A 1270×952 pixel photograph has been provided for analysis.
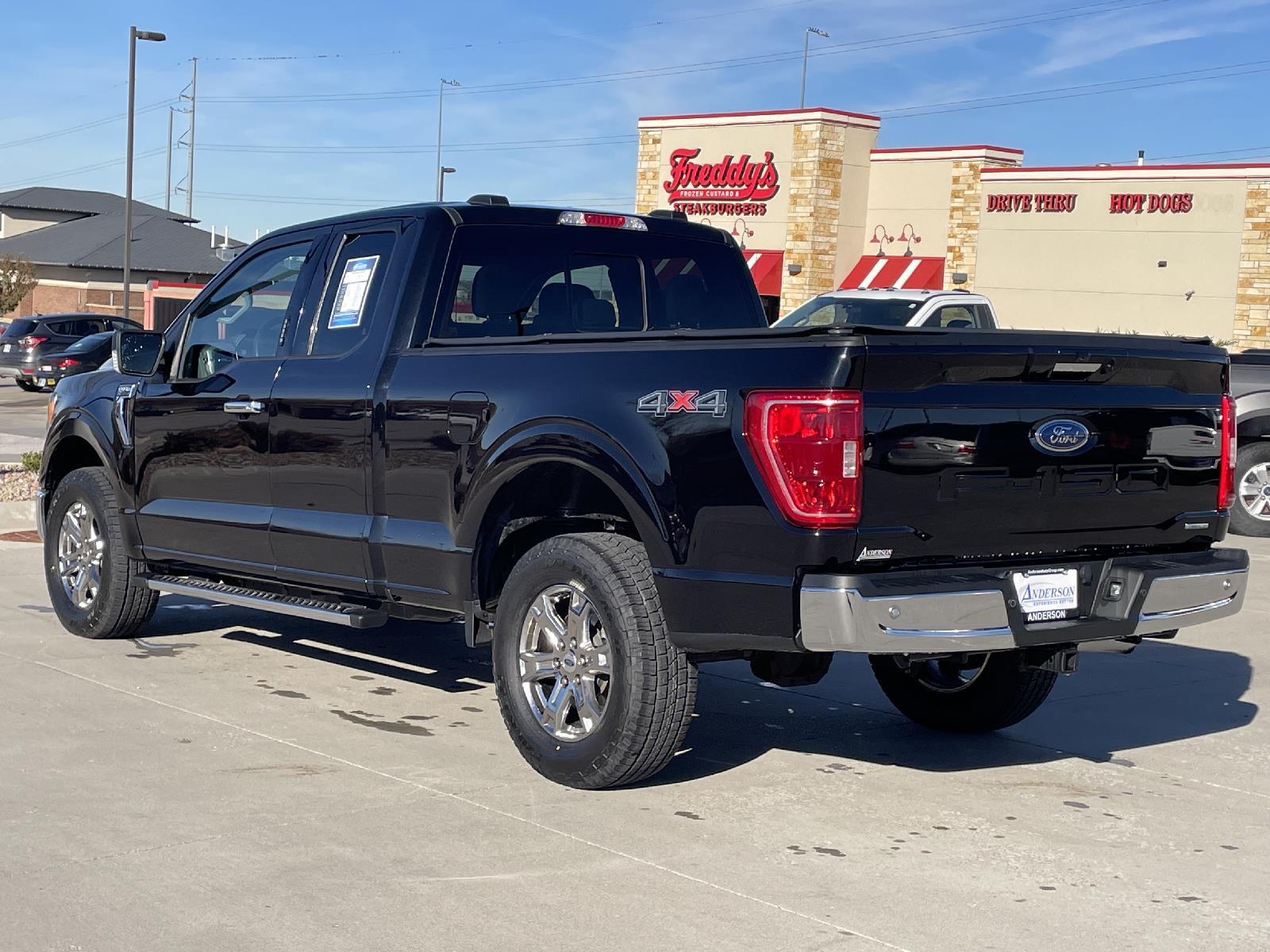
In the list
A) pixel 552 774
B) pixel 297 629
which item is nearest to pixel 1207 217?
pixel 297 629

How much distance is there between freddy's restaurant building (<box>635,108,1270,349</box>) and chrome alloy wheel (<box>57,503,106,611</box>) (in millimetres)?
28044

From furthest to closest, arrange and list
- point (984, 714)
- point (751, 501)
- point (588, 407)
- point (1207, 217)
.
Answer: point (1207, 217) < point (984, 714) < point (588, 407) < point (751, 501)

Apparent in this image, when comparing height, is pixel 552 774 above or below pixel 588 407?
below

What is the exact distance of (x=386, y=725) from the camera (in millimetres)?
6480

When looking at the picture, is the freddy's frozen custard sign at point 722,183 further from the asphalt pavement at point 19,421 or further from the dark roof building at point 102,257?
the dark roof building at point 102,257

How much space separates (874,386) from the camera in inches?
189

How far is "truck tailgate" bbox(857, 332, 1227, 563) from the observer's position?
4.88 metres

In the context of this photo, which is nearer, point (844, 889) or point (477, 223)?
point (844, 889)

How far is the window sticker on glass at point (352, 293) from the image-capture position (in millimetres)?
6660

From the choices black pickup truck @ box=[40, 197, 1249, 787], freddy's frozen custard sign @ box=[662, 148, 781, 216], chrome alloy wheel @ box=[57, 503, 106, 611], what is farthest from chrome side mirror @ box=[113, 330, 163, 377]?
freddy's frozen custard sign @ box=[662, 148, 781, 216]

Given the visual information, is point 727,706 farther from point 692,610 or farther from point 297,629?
point 297,629

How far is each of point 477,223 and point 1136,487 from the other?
9.30 ft

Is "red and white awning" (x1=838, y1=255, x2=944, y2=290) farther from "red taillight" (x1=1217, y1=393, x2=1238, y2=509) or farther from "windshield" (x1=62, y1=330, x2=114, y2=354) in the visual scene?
"red taillight" (x1=1217, y1=393, x2=1238, y2=509)

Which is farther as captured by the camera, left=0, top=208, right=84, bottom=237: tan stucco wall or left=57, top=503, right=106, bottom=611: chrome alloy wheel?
left=0, top=208, right=84, bottom=237: tan stucco wall
